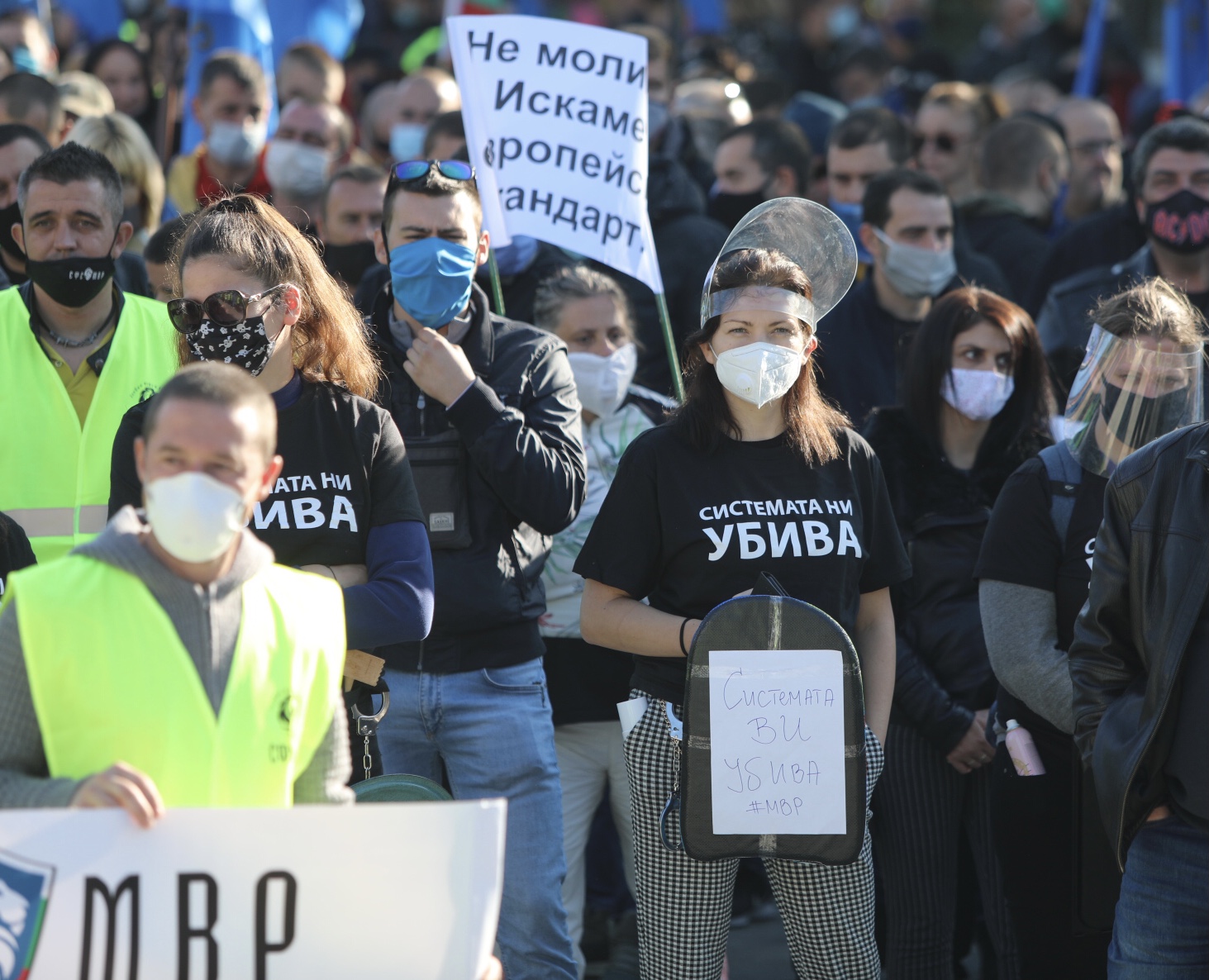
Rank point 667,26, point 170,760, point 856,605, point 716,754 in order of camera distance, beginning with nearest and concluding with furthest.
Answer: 1. point 170,760
2. point 716,754
3. point 856,605
4. point 667,26

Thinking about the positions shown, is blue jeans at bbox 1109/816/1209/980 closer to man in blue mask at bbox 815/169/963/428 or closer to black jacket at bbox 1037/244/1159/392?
man in blue mask at bbox 815/169/963/428

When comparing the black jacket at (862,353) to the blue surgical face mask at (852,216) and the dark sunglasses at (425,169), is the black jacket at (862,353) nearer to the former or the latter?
the blue surgical face mask at (852,216)

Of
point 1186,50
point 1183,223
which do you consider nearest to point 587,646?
point 1183,223

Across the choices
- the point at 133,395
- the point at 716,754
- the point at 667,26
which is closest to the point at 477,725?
the point at 716,754

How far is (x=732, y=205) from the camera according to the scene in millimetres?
7301

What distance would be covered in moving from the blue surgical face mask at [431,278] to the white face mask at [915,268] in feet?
7.42

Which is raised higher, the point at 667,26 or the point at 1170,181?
the point at 667,26

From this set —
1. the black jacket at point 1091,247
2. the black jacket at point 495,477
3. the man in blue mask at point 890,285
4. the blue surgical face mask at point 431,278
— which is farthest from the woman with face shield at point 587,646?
the black jacket at point 1091,247

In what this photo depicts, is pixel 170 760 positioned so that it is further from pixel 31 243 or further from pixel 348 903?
pixel 31 243

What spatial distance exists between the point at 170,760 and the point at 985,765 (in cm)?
275

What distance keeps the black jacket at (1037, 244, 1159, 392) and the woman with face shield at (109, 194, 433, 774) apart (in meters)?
3.26

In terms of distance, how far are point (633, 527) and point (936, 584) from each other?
1318mm

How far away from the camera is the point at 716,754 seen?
349cm

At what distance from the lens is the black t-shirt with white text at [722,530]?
367 cm
